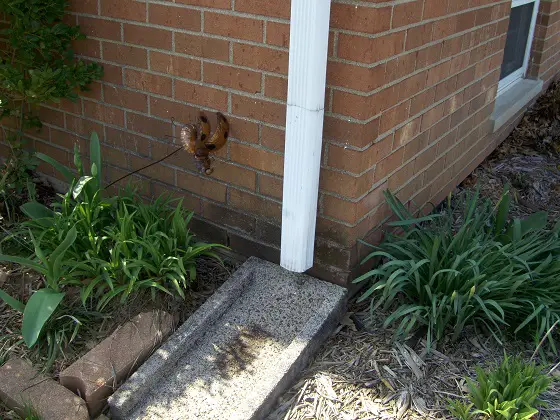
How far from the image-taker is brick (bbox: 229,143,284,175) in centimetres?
258

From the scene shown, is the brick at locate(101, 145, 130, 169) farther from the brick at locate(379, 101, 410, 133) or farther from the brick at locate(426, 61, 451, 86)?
the brick at locate(426, 61, 451, 86)

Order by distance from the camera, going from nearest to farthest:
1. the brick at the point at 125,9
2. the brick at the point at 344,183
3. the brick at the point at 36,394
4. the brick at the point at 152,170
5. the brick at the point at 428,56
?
the brick at the point at 36,394 → the brick at the point at 344,183 → the brick at the point at 428,56 → the brick at the point at 125,9 → the brick at the point at 152,170

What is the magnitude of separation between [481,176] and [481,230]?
1.35 meters

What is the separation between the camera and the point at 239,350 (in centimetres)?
237

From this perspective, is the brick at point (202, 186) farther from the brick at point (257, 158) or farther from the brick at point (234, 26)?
the brick at point (234, 26)

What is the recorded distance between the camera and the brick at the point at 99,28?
291 centimetres

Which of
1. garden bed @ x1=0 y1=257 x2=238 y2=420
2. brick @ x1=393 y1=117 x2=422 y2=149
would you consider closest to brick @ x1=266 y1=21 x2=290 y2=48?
brick @ x1=393 y1=117 x2=422 y2=149

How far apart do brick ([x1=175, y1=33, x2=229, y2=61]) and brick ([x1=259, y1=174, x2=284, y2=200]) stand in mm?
542

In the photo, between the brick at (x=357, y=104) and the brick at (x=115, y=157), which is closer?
the brick at (x=357, y=104)

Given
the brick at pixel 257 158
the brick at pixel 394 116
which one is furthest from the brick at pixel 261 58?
the brick at pixel 394 116

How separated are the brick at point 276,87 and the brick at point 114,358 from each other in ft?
3.30

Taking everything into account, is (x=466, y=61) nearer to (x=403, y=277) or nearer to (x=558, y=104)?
(x=403, y=277)

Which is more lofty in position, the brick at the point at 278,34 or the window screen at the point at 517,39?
the brick at the point at 278,34

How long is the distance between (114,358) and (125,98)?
1377 mm
